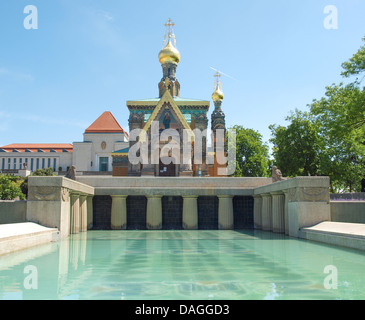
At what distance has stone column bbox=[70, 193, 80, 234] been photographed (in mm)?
22125

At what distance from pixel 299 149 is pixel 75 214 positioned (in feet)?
113

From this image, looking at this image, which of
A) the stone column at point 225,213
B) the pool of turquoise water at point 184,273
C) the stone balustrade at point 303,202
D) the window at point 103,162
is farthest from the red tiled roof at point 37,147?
the pool of turquoise water at point 184,273

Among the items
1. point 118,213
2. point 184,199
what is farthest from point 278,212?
point 118,213

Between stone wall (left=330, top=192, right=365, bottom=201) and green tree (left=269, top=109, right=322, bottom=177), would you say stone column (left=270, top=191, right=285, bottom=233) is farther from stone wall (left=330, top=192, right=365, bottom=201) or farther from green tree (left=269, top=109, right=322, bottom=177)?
green tree (left=269, top=109, right=322, bottom=177)

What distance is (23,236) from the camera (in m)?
14.4

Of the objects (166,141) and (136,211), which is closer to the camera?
(136,211)

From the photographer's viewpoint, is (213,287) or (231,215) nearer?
(213,287)

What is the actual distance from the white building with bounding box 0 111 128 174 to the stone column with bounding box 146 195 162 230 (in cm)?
4393

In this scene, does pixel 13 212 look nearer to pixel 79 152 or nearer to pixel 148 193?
pixel 148 193

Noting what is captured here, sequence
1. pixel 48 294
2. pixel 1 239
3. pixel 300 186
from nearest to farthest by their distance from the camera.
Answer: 1. pixel 48 294
2. pixel 1 239
3. pixel 300 186

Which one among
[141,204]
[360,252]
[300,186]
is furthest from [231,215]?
[360,252]

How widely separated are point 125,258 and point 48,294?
213 inches

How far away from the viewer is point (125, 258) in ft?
Answer: 43.1
